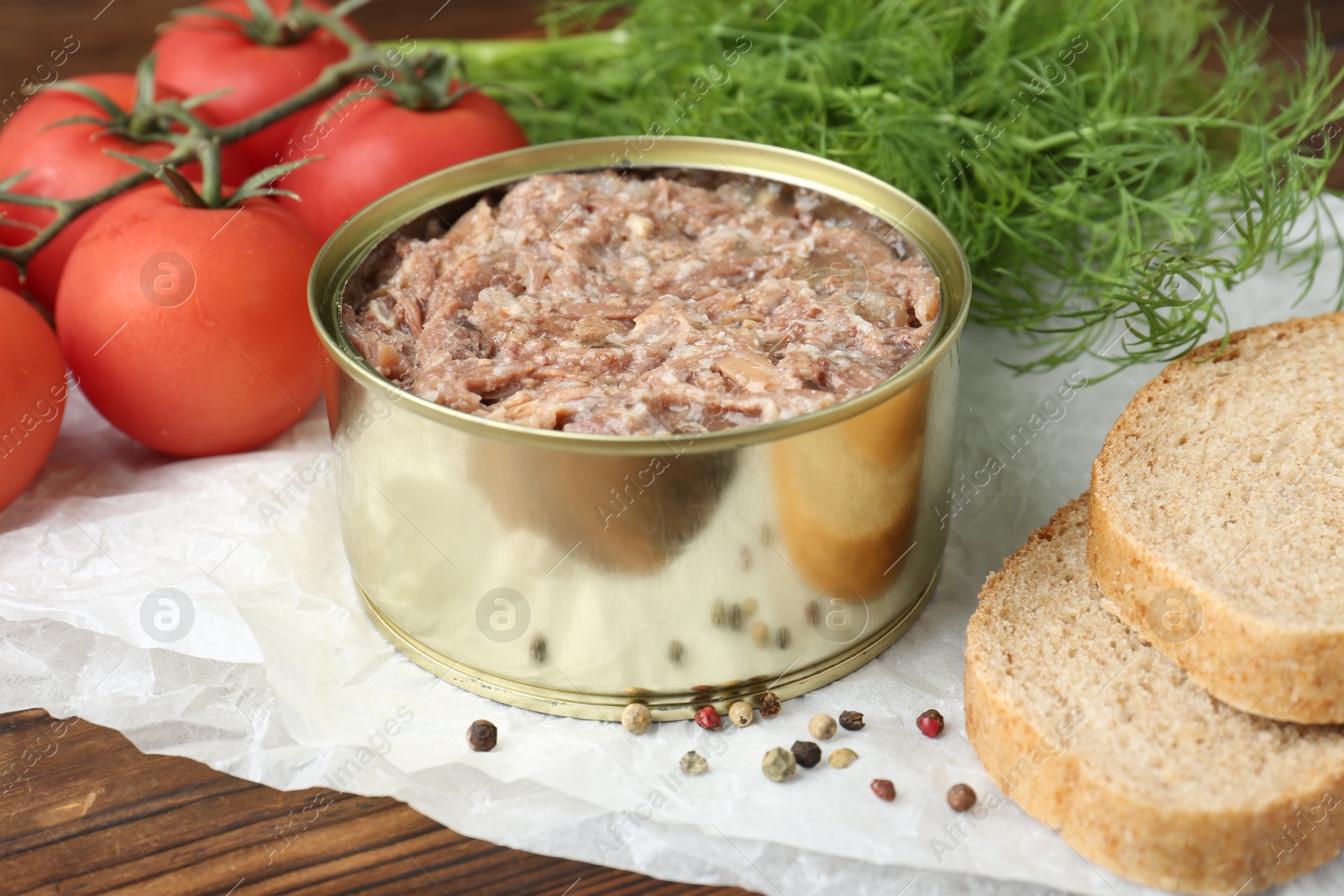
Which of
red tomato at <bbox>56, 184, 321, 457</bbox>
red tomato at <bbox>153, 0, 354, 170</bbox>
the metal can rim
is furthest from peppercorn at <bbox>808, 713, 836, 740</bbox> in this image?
red tomato at <bbox>153, 0, 354, 170</bbox>

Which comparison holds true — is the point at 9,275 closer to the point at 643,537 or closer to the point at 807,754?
the point at 643,537

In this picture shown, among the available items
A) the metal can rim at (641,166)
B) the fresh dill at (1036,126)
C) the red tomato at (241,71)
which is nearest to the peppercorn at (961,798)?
the metal can rim at (641,166)

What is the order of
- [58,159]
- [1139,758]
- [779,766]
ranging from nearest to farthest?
1. [1139,758]
2. [779,766]
3. [58,159]

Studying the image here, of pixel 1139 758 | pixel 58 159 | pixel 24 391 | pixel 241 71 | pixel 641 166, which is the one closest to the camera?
pixel 1139 758

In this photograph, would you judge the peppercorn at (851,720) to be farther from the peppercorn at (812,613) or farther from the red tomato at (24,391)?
the red tomato at (24,391)

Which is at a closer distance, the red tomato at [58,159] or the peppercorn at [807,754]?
the peppercorn at [807,754]

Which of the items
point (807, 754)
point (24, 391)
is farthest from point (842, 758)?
point (24, 391)

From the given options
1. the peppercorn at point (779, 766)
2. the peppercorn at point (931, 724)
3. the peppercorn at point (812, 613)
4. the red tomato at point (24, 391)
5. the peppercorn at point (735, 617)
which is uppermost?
the red tomato at point (24, 391)
